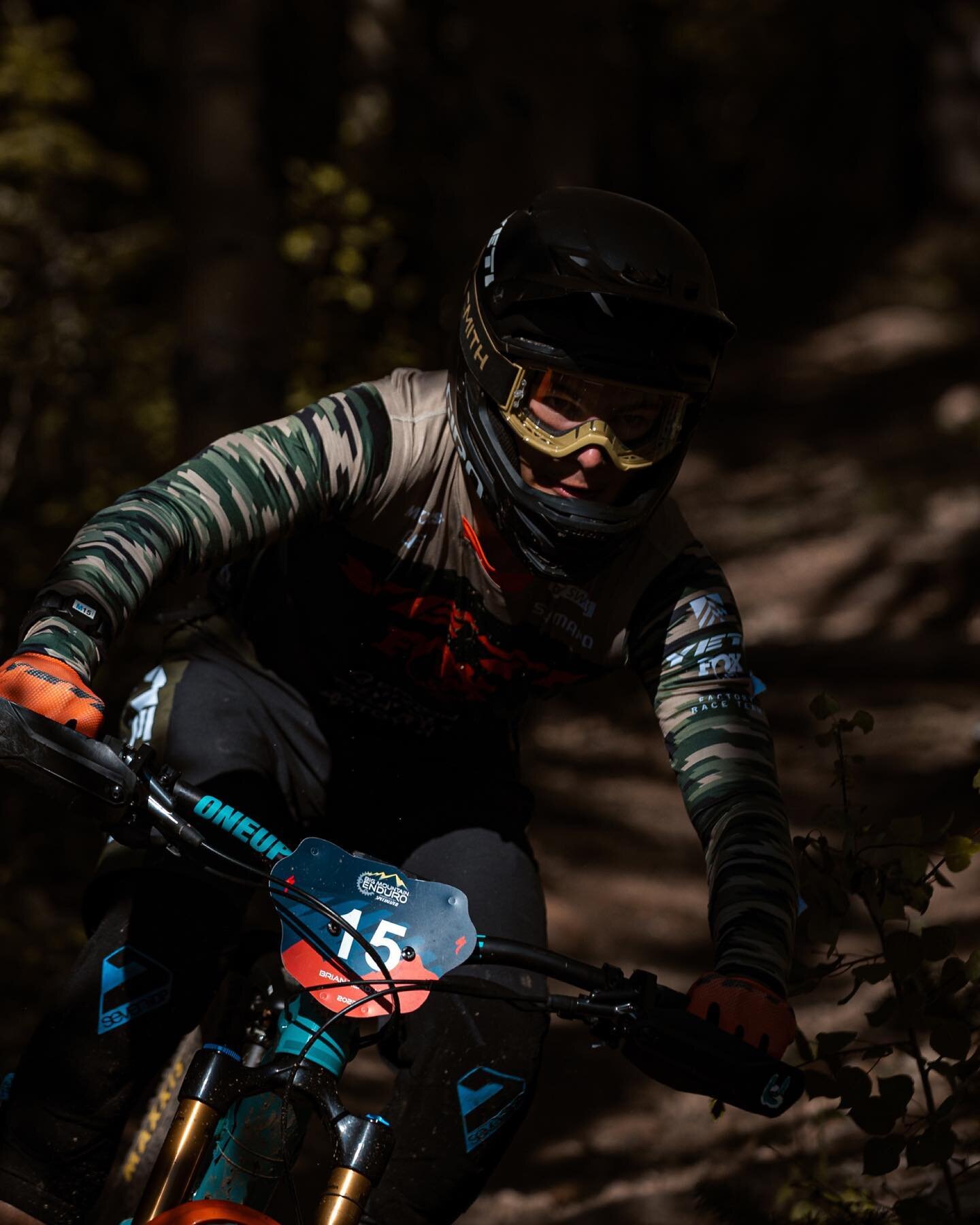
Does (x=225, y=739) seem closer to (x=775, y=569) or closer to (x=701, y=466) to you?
(x=775, y=569)

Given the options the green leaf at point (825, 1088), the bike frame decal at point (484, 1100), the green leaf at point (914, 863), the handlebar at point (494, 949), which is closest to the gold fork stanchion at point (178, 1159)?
the handlebar at point (494, 949)

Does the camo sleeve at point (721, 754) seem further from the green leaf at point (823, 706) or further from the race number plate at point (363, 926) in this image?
the race number plate at point (363, 926)

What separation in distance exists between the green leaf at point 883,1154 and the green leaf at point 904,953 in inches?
12.9

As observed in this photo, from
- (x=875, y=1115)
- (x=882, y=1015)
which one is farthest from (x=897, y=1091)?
(x=882, y=1015)

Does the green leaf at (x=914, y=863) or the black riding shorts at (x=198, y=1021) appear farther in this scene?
the green leaf at (x=914, y=863)

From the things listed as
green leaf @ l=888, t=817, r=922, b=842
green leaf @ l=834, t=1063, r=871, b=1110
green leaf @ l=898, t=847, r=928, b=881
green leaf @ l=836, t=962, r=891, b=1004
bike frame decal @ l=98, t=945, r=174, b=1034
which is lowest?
bike frame decal @ l=98, t=945, r=174, b=1034

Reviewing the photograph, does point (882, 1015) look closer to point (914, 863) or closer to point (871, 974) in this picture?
point (871, 974)

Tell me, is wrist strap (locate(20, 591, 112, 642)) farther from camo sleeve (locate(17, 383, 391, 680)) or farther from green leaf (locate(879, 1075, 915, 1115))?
green leaf (locate(879, 1075, 915, 1115))

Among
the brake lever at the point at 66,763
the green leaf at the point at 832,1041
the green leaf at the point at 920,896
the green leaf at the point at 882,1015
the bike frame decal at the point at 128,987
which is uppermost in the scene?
the green leaf at the point at 920,896

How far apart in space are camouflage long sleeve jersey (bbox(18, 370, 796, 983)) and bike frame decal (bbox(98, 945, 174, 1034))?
2.16 ft

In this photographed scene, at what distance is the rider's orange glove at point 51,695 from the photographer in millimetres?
2031

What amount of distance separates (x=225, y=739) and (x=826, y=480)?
7.60 m

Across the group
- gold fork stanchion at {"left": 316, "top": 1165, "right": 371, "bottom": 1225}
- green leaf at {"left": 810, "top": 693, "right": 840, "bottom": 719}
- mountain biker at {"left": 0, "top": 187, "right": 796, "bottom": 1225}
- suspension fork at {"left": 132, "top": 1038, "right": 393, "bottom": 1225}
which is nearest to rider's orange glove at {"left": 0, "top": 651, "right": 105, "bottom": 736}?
mountain biker at {"left": 0, "top": 187, "right": 796, "bottom": 1225}

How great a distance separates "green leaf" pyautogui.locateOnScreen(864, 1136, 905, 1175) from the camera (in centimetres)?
267
